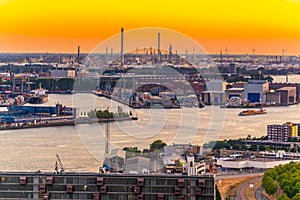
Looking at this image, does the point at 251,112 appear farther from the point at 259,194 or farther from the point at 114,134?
the point at 259,194

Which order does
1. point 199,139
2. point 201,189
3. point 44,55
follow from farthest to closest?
point 44,55 → point 199,139 → point 201,189

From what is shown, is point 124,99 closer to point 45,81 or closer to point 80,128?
point 80,128

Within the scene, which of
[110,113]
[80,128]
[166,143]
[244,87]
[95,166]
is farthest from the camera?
[244,87]

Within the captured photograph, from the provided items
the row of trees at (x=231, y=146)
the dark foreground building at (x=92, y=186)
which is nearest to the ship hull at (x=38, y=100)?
the row of trees at (x=231, y=146)

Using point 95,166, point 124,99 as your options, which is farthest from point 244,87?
point 95,166

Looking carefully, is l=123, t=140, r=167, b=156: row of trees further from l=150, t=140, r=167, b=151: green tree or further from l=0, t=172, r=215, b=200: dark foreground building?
l=0, t=172, r=215, b=200: dark foreground building

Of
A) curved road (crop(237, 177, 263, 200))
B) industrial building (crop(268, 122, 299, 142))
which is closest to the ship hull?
industrial building (crop(268, 122, 299, 142))

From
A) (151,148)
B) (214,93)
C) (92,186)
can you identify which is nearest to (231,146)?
(151,148)

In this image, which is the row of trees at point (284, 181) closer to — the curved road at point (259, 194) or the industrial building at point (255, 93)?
the curved road at point (259, 194)
